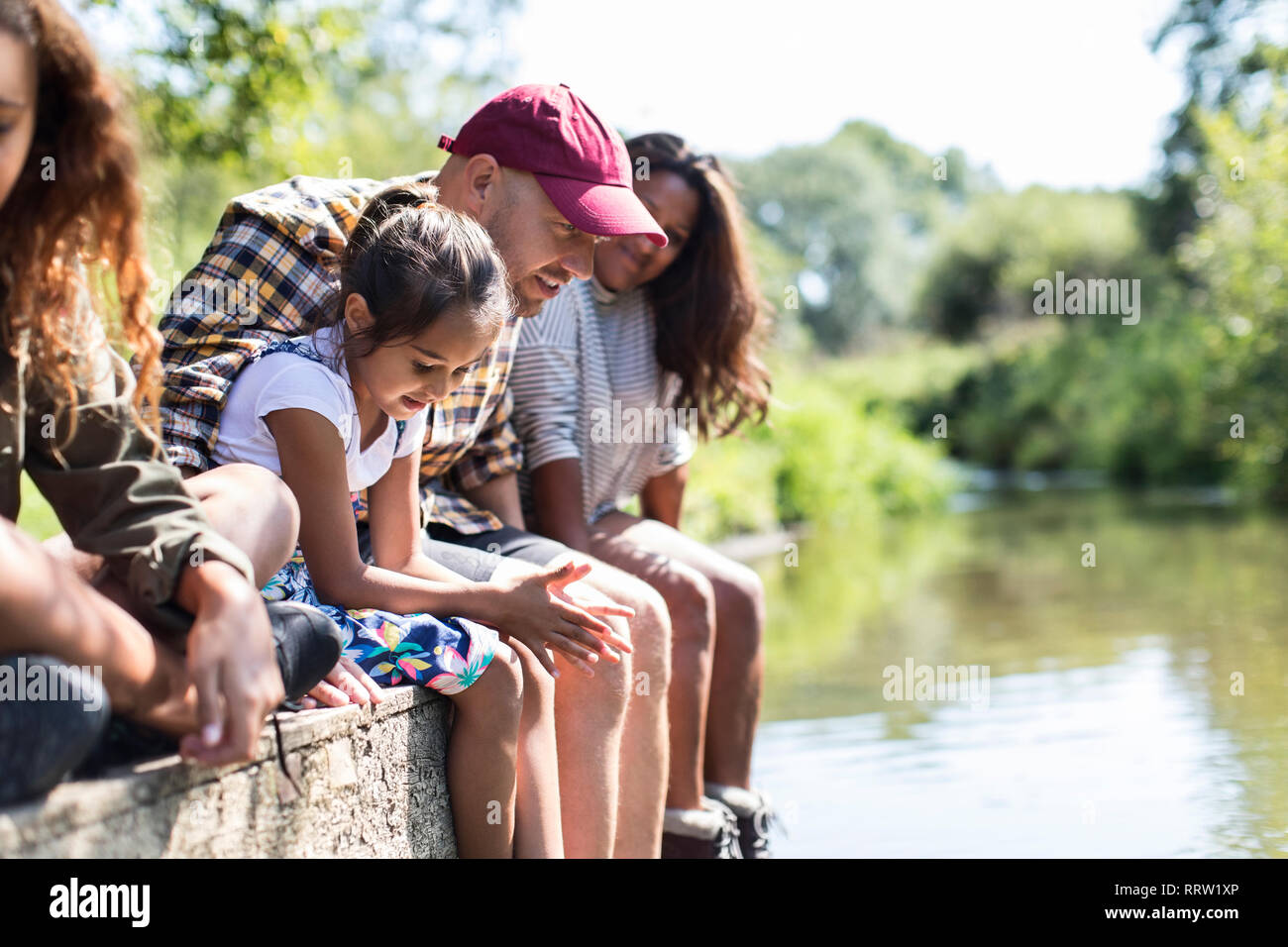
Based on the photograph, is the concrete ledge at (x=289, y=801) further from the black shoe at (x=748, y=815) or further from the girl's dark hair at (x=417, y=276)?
the black shoe at (x=748, y=815)

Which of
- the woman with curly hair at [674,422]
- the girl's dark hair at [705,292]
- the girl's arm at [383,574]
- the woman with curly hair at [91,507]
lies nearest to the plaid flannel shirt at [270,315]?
the girl's arm at [383,574]

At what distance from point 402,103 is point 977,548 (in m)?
15.7

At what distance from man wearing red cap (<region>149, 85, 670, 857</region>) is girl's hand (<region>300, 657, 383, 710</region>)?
460mm

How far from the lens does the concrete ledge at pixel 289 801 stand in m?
1.49

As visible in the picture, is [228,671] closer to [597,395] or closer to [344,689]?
[344,689]

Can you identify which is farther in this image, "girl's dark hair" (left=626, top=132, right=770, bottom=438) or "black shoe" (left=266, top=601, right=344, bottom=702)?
"girl's dark hair" (left=626, top=132, right=770, bottom=438)

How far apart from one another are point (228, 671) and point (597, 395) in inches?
72.0

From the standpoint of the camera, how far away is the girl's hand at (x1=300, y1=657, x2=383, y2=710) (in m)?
1.96

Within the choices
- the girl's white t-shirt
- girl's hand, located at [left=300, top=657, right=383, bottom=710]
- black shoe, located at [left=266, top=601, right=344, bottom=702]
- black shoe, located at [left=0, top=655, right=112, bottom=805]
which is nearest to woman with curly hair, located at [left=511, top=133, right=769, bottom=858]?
the girl's white t-shirt

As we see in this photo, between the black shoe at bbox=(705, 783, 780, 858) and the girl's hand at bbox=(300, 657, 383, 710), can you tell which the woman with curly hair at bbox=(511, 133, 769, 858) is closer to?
the black shoe at bbox=(705, 783, 780, 858)

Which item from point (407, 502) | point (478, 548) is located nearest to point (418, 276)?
point (407, 502)

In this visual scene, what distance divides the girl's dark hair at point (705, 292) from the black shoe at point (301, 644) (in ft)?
5.66

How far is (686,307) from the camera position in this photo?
3.40m

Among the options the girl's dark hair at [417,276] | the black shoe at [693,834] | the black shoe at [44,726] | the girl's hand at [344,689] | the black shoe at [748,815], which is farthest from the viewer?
the black shoe at [748,815]
